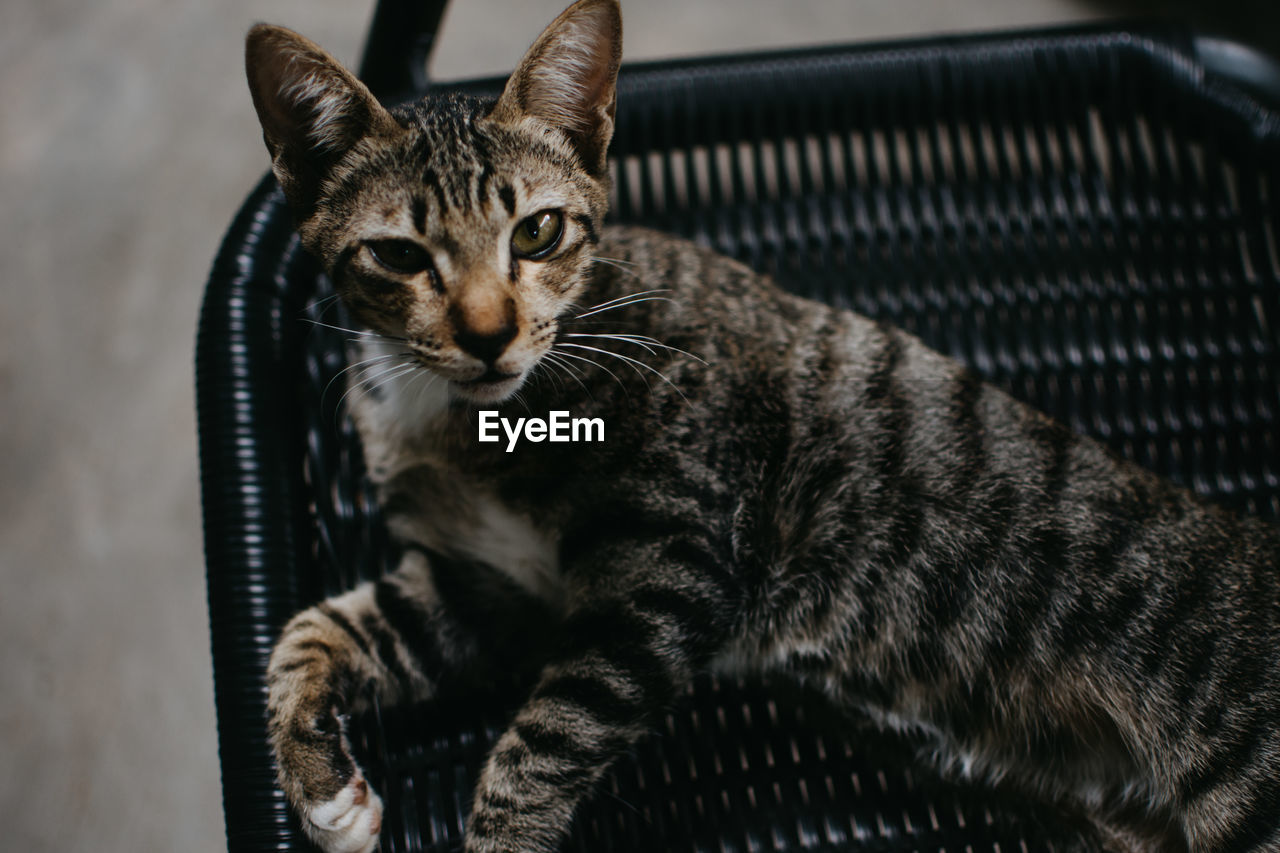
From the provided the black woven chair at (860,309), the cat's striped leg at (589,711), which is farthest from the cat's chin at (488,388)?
the black woven chair at (860,309)

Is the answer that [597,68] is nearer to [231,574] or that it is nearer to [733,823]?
[231,574]

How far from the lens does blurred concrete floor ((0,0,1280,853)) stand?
4.98 ft

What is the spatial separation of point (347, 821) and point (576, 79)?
27.9 inches

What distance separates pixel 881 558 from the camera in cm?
91

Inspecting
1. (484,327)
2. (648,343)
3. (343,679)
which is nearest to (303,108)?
(484,327)

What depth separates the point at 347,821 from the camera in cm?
82

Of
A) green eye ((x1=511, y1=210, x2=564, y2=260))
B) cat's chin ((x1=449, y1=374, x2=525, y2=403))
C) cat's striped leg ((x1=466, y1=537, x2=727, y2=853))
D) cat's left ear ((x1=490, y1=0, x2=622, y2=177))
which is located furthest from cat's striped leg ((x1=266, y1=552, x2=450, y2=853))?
cat's left ear ((x1=490, y1=0, x2=622, y2=177))

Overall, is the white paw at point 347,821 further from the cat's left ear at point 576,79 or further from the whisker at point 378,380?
the cat's left ear at point 576,79

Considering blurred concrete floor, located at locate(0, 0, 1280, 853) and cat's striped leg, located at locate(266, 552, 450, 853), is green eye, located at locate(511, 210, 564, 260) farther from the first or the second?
blurred concrete floor, located at locate(0, 0, 1280, 853)

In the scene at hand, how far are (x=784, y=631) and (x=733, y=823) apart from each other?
204mm

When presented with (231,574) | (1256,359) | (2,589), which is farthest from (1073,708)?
(2,589)

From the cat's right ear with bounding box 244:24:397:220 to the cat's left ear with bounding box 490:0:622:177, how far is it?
0.40 feet

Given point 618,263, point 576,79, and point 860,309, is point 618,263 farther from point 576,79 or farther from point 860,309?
point 860,309

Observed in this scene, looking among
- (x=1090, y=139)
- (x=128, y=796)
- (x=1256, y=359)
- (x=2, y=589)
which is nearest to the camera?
(x=1256, y=359)
